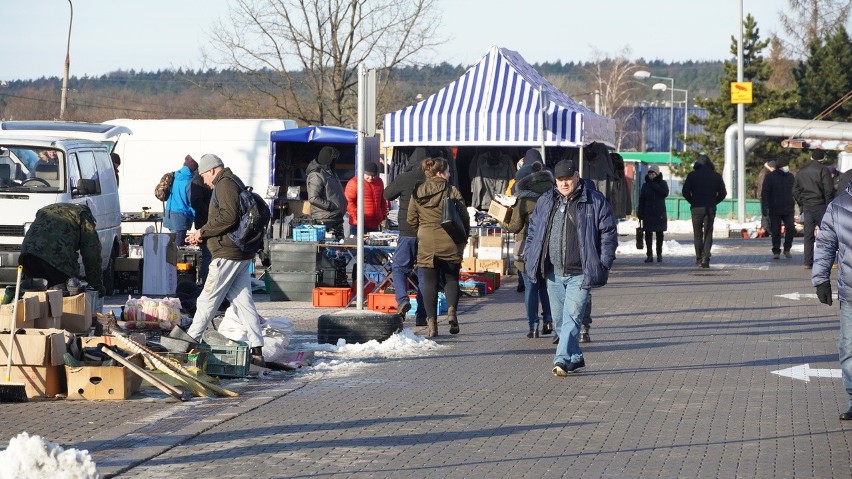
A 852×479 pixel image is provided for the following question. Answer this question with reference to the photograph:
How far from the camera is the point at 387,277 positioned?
1577 cm

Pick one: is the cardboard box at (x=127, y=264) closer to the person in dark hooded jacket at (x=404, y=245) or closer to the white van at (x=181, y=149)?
the person in dark hooded jacket at (x=404, y=245)

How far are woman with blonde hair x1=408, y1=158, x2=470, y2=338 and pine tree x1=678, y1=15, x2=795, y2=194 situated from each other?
41387mm

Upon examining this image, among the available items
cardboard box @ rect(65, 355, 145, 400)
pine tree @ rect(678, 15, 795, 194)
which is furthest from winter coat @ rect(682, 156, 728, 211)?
pine tree @ rect(678, 15, 795, 194)

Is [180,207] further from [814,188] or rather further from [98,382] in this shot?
[814,188]

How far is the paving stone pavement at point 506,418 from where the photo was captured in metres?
7.27

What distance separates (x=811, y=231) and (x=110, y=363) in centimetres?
1590

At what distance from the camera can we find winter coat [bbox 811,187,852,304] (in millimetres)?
8828

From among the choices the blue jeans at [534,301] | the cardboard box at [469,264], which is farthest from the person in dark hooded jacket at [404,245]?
the cardboard box at [469,264]

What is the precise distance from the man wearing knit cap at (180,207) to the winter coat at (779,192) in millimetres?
11877

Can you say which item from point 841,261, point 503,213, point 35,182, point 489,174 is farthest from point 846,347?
point 489,174

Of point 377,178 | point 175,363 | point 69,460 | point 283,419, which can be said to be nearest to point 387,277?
point 377,178

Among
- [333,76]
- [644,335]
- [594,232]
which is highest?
[333,76]

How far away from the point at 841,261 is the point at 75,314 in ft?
19.5

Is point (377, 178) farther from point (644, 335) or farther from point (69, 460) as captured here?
point (69, 460)
